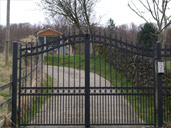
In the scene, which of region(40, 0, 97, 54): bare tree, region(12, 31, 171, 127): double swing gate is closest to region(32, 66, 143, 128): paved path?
region(12, 31, 171, 127): double swing gate

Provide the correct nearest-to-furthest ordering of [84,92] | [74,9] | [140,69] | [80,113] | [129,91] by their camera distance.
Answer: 1. [84,92]
2. [80,113]
3. [140,69]
4. [129,91]
5. [74,9]

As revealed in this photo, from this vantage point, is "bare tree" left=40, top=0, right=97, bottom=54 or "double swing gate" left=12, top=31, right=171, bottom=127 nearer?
"double swing gate" left=12, top=31, right=171, bottom=127

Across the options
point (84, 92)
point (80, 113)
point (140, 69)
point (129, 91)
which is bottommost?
point (80, 113)

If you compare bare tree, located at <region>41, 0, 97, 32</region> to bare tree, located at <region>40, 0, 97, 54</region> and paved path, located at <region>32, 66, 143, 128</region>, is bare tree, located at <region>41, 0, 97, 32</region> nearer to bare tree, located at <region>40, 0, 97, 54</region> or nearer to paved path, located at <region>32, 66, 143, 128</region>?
bare tree, located at <region>40, 0, 97, 54</region>

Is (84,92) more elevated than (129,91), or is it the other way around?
(84,92)

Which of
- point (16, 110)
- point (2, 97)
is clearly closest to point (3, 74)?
point (2, 97)

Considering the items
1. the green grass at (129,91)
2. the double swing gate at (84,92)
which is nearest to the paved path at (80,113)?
the double swing gate at (84,92)

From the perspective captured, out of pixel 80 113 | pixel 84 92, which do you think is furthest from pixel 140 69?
pixel 84 92

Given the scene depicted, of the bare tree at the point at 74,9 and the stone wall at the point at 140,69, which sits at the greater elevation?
the bare tree at the point at 74,9

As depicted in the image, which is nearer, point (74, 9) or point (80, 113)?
point (80, 113)

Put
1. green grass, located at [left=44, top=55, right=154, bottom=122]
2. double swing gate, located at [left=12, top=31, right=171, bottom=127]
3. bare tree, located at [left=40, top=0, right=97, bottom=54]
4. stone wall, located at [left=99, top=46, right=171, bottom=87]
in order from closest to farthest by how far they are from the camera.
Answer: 1. double swing gate, located at [left=12, top=31, right=171, bottom=127]
2. green grass, located at [left=44, top=55, right=154, bottom=122]
3. stone wall, located at [left=99, top=46, right=171, bottom=87]
4. bare tree, located at [left=40, top=0, right=97, bottom=54]

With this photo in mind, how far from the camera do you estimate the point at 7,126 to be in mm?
5492

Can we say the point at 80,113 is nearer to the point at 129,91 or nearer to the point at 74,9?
the point at 129,91

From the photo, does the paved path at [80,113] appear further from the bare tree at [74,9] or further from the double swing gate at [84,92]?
the bare tree at [74,9]
